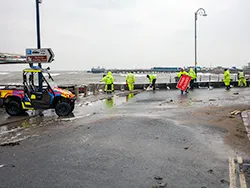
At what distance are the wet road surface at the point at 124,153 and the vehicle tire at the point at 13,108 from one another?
1.88 metres

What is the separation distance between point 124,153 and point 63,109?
19.5 ft

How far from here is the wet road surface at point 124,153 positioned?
489 cm

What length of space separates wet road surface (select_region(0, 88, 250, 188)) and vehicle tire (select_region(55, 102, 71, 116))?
1.31m

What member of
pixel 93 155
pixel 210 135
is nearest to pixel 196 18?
pixel 210 135

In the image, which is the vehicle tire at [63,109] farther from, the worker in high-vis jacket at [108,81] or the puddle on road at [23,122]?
the worker in high-vis jacket at [108,81]

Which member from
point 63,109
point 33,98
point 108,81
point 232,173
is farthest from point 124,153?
point 108,81

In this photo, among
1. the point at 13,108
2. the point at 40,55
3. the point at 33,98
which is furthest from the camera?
the point at 40,55

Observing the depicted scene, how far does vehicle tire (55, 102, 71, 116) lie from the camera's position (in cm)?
1170

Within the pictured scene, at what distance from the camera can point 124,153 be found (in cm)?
636

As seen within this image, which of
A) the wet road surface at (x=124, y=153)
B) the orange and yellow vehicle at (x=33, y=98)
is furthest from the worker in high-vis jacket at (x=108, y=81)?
the wet road surface at (x=124, y=153)

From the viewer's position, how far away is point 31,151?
6617 millimetres

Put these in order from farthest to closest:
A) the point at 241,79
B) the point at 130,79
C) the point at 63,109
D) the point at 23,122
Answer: the point at 241,79 → the point at 130,79 → the point at 63,109 → the point at 23,122

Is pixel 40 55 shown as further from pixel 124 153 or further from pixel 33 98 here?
pixel 124 153

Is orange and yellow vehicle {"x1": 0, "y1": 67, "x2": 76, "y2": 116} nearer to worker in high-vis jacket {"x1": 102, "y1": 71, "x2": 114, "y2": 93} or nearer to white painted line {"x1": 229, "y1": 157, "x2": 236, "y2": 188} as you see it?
white painted line {"x1": 229, "y1": 157, "x2": 236, "y2": 188}
